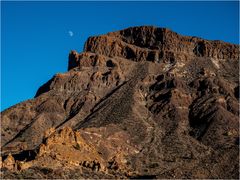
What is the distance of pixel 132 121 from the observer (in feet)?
472

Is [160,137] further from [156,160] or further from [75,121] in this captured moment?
[75,121]

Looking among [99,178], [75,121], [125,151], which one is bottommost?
[99,178]

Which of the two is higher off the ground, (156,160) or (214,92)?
(214,92)

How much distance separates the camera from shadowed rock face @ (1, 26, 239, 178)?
107750 millimetres

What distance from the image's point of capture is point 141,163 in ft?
402

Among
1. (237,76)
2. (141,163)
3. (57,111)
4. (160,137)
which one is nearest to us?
(141,163)

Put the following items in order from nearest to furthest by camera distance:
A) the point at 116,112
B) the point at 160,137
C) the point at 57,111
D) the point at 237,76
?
the point at 160,137 → the point at 116,112 → the point at 57,111 → the point at 237,76

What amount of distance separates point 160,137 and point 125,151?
12.1m

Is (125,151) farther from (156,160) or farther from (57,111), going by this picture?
(57,111)

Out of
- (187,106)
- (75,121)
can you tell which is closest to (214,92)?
(187,106)

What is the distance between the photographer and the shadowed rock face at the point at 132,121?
354ft

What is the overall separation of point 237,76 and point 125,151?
207 ft

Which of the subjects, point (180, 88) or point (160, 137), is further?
point (180, 88)

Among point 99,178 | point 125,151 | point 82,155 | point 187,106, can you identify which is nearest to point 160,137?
point 125,151
